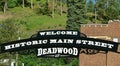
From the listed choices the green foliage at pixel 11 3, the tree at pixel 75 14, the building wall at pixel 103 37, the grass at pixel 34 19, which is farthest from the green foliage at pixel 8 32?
the green foliage at pixel 11 3

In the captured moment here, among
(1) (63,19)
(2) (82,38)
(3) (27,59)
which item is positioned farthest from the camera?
(1) (63,19)

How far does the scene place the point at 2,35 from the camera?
64.6 meters

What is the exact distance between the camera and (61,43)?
18.0 meters

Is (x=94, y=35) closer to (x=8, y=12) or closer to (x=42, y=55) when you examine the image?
(x=42, y=55)

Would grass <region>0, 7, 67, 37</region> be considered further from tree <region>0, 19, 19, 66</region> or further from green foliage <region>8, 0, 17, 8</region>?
tree <region>0, 19, 19, 66</region>

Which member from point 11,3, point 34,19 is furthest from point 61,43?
point 11,3

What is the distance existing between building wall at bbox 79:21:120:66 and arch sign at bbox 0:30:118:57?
39901 millimetres

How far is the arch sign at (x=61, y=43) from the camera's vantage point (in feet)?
58.5

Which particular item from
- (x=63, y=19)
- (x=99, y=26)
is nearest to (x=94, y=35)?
(x=99, y=26)

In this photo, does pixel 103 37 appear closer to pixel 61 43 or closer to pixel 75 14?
pixel 75 14

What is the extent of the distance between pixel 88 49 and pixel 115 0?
311ft

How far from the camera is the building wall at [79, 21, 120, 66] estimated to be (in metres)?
58.0

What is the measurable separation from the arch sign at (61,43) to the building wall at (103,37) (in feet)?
131

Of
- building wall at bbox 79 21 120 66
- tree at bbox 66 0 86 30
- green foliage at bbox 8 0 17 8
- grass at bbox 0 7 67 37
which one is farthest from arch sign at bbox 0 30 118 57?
green foliage at bbox 8 0 17 8
